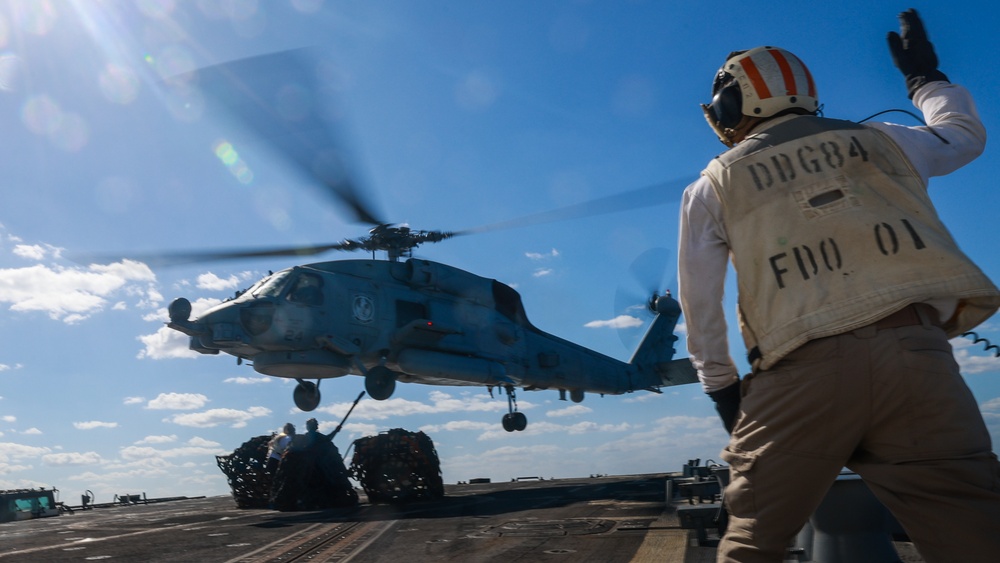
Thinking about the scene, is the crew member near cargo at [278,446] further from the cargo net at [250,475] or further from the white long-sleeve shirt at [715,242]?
the white long-sleeve shirt at [715,242]

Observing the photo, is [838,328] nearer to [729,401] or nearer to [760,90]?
[729,401]

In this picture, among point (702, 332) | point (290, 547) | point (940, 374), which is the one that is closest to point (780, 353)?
point (702, 332)

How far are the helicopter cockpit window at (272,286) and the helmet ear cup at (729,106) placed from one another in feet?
45.0

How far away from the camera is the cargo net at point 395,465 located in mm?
12594

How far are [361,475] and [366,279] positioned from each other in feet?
17.1

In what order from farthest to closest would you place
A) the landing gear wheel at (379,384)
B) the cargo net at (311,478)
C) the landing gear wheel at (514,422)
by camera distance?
the landing gear wheel at (514,422)
the landing gear wheel at (379,384)
the cargo net at (311,478)

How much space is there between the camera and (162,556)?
6.71 m

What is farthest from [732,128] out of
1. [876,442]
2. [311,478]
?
[311,478]

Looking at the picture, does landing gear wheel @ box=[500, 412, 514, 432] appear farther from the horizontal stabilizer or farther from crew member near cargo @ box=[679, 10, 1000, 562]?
crew member near cargo @ box=[679, 10, 1000, 562]

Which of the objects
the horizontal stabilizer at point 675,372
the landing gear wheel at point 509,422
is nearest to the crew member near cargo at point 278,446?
the landing gear wheel at point 509,422

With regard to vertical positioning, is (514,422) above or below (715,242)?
above

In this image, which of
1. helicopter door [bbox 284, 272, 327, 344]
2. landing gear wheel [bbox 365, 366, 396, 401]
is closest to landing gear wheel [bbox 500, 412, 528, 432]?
landing gear wheel [bbox 365, 366, 396, 401]

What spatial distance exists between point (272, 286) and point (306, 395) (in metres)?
3.08

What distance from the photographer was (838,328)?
6.56ft
